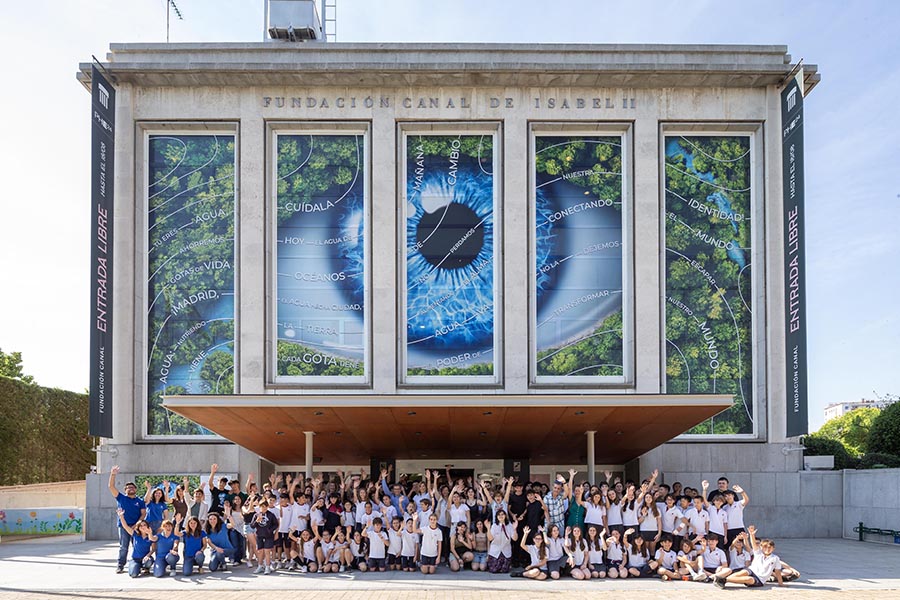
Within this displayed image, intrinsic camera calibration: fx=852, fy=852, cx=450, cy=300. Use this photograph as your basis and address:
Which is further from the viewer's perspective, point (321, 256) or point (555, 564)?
point (321, 256)

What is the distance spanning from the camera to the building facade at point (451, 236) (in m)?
26.0

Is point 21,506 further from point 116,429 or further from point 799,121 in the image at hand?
point 799,121

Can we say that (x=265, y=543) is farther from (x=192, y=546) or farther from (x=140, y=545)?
(x=140, y=545)

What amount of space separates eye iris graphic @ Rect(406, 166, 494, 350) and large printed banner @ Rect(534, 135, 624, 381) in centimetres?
163

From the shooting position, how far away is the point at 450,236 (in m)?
26.5

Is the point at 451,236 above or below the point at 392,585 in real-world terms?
above

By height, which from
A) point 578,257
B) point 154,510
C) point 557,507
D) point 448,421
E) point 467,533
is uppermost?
→ point 578,257

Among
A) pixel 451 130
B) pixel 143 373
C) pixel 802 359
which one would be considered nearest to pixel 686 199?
pixel 802 359

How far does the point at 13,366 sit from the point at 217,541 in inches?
1177

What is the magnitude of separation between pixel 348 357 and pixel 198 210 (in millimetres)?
6624

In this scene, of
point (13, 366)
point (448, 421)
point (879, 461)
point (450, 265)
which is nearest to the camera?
point (448, 421)

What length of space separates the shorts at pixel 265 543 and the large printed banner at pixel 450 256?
10362 millimetres

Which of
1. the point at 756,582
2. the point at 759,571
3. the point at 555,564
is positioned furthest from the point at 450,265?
the point at 756,582

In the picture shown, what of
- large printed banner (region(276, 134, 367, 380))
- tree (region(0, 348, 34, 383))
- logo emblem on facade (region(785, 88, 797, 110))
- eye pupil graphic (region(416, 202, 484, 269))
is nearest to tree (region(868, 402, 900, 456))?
logo emblem on facade (region(785, 88, 797, 110))
